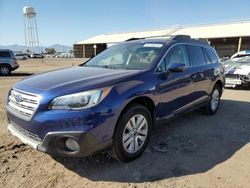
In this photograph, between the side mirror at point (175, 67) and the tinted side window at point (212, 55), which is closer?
the side mirror at point (175, 67)

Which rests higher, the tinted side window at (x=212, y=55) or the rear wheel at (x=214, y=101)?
the tinted side window at (x=212, y=55)

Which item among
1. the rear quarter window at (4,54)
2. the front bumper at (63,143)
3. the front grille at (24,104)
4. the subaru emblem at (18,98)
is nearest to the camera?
the front bumper at (63,143)

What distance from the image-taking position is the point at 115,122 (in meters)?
3.39

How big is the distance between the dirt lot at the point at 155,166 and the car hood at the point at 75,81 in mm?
1117

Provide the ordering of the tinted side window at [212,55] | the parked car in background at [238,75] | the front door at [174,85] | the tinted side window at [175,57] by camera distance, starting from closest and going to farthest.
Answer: the front door at [174,85] < the tinted side window at [175,57] < the tinted side window at [212,55] < the parked car in background at [238,75]

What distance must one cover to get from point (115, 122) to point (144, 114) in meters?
0.66

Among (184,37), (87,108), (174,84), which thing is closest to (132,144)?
(87,108)

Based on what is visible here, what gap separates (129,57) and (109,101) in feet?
5.23

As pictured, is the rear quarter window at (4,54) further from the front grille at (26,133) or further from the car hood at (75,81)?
the front grille at (26,133)

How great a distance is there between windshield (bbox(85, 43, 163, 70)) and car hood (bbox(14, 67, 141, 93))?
1.23 feet

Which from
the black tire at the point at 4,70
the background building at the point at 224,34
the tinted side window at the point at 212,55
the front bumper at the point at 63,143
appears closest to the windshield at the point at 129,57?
the front bumper at the point at 63,143

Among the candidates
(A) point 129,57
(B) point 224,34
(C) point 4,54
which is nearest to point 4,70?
(C) point 4,54

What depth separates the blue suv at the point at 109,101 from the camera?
124 inches

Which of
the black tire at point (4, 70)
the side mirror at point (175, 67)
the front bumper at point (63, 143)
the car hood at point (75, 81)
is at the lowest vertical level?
the black tire at point (4, 70)
